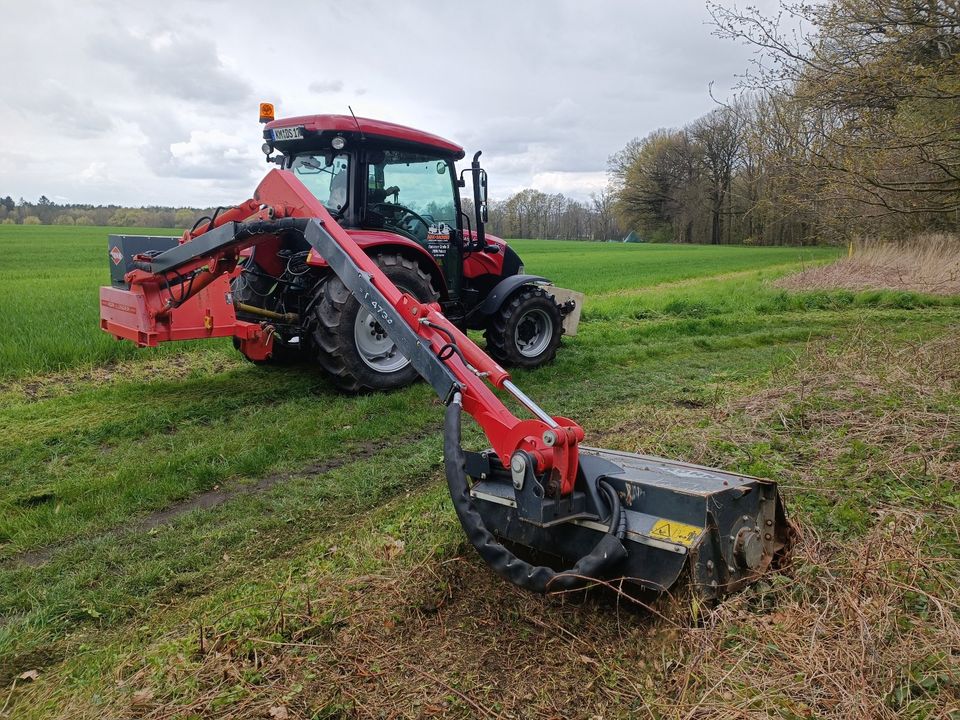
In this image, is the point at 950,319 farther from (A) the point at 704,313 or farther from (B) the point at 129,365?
(B) the point at 129,365

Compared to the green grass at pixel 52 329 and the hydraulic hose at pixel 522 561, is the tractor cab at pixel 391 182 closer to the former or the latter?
the green grass at pixel 52 329

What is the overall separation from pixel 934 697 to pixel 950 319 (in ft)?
39.0

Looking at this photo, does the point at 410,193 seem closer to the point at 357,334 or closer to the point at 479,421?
the point at 357,334

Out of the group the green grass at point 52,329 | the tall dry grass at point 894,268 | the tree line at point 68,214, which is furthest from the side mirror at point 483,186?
the tree line at point 68,214

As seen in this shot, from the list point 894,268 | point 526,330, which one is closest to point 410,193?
point 526,330

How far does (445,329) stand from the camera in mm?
3586

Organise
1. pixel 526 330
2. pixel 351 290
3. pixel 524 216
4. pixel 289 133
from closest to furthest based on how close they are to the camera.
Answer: pixel 351 290 < pixel 289 133 < pixel 526 330 < pixel 524 216

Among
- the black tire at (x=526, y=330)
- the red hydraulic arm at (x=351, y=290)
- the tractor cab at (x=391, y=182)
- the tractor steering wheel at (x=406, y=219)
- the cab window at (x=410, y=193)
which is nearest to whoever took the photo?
the red hydraulic arm at (x=351, y=290)

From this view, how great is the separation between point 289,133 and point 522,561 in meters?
5.24

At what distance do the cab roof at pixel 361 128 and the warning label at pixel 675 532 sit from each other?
5.20 meters

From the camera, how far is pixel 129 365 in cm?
809

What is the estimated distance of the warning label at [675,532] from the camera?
2686mm

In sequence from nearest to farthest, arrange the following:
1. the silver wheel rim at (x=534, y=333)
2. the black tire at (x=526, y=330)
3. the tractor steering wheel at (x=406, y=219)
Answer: the tractor steering wheel at (x=406, y=219), the black tire at (x=526, y=330), the silver wheel rim at (x=534, y=333)

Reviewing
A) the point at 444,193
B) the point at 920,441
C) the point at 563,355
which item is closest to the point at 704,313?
the point at 563,355
